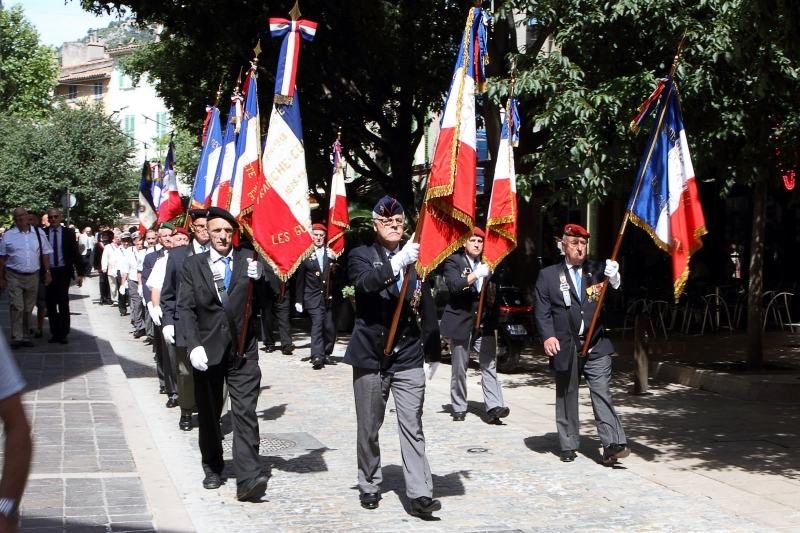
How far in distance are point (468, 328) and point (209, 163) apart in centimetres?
467

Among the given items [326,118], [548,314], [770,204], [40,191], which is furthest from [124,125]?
[548,314]

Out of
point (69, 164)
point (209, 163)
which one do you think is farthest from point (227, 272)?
point (69, 164)

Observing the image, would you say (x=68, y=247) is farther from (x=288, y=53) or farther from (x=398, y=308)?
(x=398, y=308)

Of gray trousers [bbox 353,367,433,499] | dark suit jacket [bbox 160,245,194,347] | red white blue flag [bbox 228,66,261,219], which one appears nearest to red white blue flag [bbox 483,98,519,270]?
red white blue flag [bbox 228,66,261,219]

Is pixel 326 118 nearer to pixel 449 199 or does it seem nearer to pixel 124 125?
pixel 449 199

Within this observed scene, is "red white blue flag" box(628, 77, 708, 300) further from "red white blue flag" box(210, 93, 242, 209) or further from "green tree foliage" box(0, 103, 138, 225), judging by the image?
"green tree foliage" box(0, 103, 138, 225)

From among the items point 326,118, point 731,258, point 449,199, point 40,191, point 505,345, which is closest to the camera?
point 449,199

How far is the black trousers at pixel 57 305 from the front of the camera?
15812 millimetres

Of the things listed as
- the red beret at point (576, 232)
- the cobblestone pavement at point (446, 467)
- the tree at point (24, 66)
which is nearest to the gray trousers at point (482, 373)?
the cobblestone pavement at point (446, 467)

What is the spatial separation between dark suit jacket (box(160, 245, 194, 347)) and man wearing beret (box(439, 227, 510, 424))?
2.61m

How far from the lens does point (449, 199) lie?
7.09m

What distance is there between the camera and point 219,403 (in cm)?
743

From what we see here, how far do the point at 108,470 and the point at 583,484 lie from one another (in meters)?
3.40

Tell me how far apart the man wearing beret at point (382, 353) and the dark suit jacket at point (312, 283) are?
A: 772 centimetres
